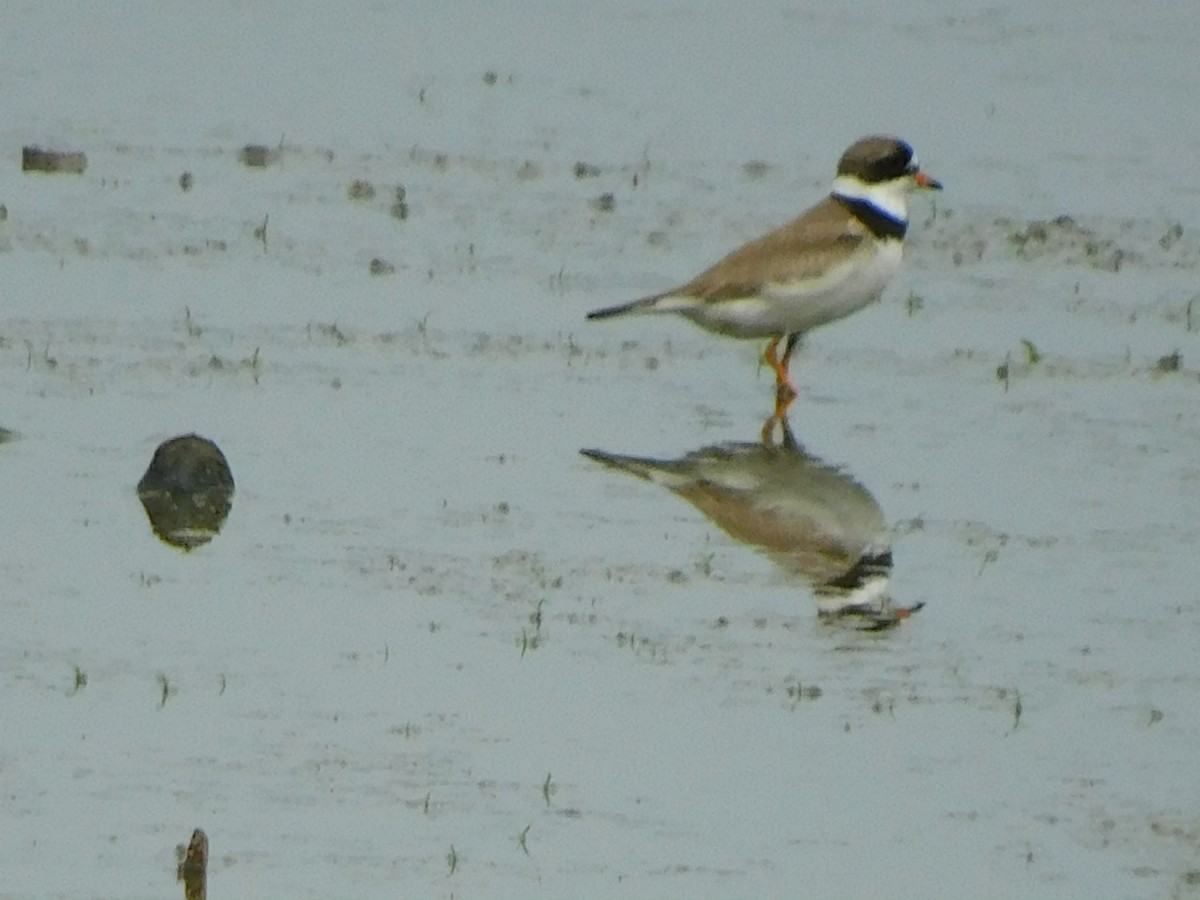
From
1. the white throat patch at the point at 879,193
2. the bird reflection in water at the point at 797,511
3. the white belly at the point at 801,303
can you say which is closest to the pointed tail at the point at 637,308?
the white belly at the point at 801,303

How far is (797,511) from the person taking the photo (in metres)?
10.9

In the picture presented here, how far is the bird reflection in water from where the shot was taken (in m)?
10.0

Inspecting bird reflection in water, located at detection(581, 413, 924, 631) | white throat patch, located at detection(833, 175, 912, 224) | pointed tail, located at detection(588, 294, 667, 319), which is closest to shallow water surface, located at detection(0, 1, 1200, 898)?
bird reflection in water, located at detection(581, 413, 924, 631)

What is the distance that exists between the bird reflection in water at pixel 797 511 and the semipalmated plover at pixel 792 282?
26.0 inches

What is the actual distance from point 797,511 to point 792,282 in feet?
5.99

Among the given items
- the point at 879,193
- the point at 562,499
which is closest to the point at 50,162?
the point at 879,193

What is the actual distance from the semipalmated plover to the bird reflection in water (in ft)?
2.17

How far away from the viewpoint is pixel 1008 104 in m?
19.4

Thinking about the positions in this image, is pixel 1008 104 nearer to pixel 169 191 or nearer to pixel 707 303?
pixel 169 191

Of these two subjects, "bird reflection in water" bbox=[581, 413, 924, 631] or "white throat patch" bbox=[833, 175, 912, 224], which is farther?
"white throat patch" bbox=[833, 175, 912, 224]

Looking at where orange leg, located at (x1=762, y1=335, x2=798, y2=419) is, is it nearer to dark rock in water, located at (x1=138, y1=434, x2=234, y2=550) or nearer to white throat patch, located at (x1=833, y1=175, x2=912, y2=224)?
white throat patch, located at (x1=833, y1=175, x2=912, y2=224)

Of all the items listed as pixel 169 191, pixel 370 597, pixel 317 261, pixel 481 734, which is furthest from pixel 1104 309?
pixel 481 734

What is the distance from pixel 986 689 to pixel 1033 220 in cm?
734

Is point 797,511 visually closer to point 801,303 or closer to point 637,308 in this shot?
point 801,303
